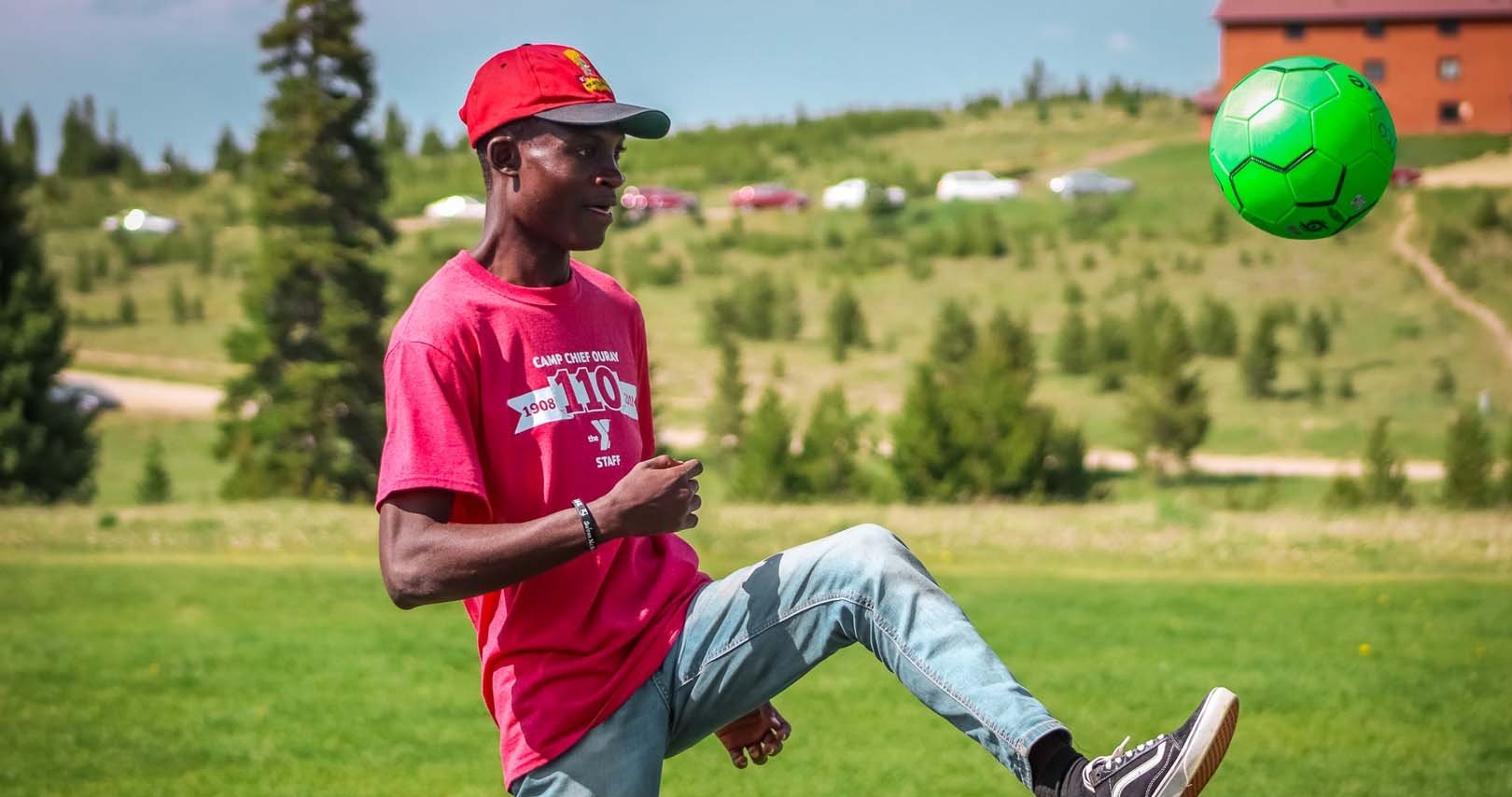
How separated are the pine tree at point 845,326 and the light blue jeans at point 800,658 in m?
40.3

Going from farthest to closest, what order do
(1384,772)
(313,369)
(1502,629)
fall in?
(313,369) → (1502,629) → (1384,772)

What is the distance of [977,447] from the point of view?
29.8 m

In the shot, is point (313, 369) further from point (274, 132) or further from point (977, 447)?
point (977, 447)

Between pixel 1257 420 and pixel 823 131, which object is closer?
pixel 1257 420

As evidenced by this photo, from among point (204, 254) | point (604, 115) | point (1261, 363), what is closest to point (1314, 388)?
point (1261, 363)

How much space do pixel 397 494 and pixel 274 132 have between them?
31.3 metres

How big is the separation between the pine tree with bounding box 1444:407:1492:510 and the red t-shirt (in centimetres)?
2610

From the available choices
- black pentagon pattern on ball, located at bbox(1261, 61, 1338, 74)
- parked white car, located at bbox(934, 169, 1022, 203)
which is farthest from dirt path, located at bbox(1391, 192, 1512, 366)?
black pentagon pattern on ball, located at bbox(1261, 61, 1338, 74)

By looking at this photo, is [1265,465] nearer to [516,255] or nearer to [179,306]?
[516,255]

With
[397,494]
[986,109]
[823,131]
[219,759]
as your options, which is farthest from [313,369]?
[986,109]

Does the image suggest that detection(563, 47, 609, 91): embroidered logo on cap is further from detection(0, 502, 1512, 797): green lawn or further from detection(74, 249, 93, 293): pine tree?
detection(74, 249, 93, 293): pine tree

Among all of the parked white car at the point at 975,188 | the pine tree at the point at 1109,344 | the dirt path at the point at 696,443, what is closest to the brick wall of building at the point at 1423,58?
the parked white car at the point at 975,188

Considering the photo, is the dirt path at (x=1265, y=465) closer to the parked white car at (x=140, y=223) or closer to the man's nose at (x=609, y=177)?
the man's nose at (x=609, y=177)

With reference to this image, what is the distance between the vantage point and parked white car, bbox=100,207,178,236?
66.9 meters
